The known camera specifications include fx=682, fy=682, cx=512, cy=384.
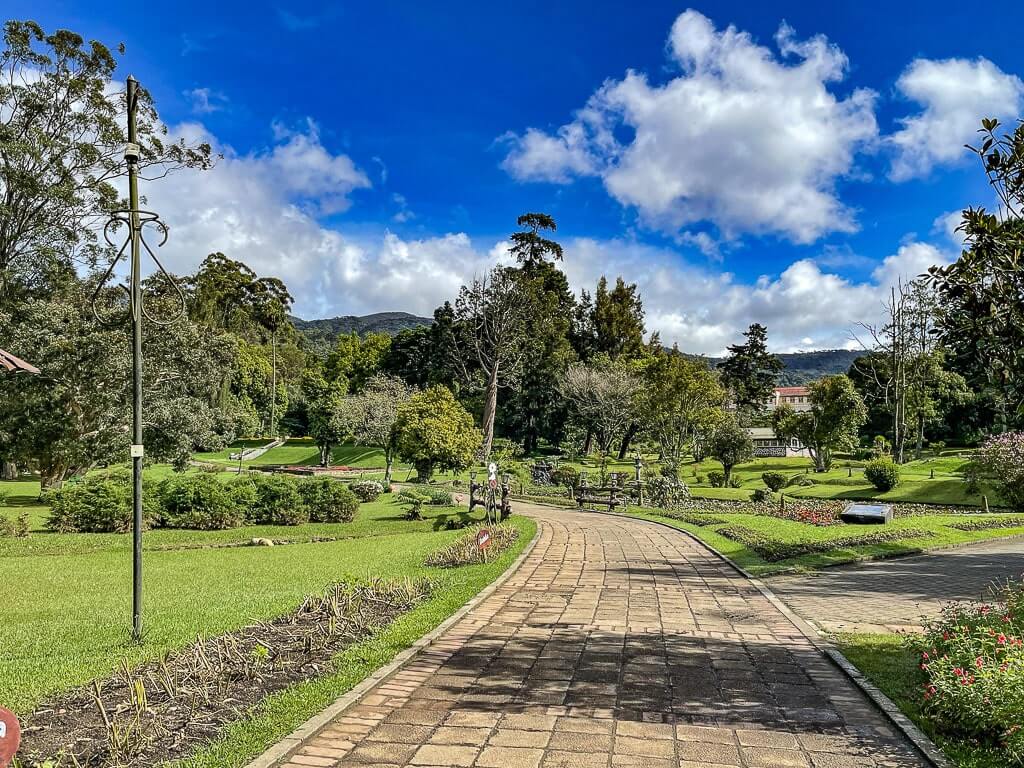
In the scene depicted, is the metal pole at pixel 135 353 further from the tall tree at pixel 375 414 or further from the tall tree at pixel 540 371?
the tall tree at pixel 540 371

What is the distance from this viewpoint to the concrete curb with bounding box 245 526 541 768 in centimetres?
356

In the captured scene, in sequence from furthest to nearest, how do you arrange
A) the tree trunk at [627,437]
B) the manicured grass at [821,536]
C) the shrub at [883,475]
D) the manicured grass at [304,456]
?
1. the manicured grass at [304,456]
2. the tree trunk at [627,437]
3. the shrub at [883,475]
4. the manicured grass at [821,536]

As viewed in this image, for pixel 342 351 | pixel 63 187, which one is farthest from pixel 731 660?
pixel 342 351

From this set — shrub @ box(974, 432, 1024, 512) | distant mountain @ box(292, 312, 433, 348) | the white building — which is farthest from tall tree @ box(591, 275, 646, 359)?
distant mountain @ box(292, 312, 433, 348)

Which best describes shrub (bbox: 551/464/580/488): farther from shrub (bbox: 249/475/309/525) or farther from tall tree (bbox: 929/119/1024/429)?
tall tree (bbox: 929/119/1024/429)

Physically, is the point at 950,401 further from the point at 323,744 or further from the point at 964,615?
the point at 323,744

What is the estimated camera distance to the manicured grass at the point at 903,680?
3.58 m

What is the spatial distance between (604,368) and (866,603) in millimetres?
35243

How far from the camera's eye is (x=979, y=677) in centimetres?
393

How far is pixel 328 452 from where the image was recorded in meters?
42.9

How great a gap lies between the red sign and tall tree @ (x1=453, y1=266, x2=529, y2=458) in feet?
131

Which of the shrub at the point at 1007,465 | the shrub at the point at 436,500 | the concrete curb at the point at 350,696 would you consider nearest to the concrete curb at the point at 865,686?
the concrete curb at the point at 350,696

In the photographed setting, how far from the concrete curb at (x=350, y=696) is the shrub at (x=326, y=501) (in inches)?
428

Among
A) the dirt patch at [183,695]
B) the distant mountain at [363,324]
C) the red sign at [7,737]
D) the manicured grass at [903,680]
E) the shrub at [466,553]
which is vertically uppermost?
the distant mountain at [363,324]
